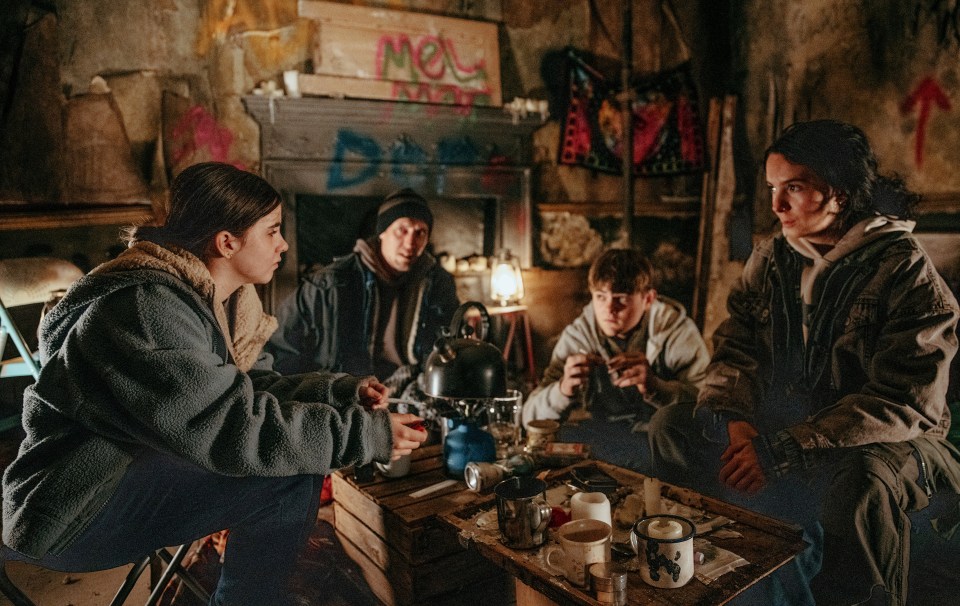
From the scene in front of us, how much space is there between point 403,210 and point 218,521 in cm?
203

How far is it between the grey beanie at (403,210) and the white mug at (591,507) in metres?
2.06

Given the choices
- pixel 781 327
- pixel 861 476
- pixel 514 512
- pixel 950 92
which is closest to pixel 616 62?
pixel 950 92

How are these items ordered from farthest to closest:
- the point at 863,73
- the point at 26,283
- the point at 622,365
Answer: the point at 863,73 < the point at 26,283 < the point at 622,365

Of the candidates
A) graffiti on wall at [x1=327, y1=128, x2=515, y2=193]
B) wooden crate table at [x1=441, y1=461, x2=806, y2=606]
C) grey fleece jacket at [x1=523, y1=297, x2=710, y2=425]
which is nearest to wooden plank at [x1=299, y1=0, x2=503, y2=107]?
graffiti on wall at [x1=327, y1=128, x2=515, y2=193]

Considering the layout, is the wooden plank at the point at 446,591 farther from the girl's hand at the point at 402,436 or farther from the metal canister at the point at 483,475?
the girl's hand at the point at 402,436

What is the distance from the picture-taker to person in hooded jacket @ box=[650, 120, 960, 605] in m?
2.01

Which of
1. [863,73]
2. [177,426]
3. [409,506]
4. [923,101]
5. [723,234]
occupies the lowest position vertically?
[409,506]

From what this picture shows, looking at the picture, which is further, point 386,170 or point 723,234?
point 723,234

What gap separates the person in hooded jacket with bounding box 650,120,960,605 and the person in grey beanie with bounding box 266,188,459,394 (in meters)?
1.47

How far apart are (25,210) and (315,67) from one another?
1.82 m

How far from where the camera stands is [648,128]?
5.28 m

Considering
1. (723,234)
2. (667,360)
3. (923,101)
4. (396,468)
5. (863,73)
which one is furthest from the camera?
(723,234)

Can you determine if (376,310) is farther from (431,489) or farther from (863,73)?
(863,73)

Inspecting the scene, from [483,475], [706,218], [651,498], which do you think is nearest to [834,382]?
[651,498]
